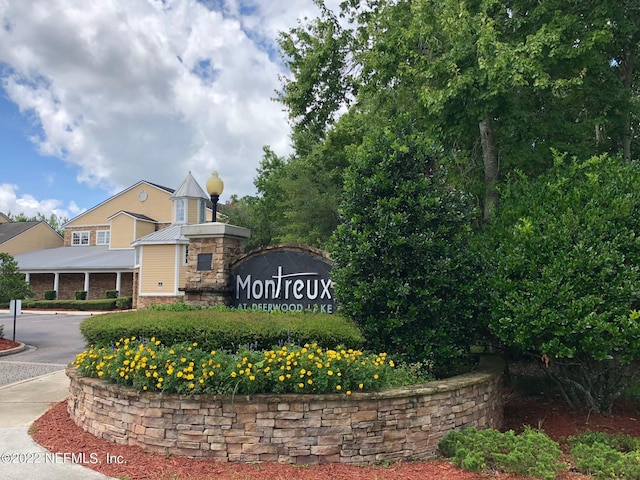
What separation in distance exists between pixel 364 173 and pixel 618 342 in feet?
12.1

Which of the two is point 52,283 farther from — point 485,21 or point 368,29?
point 485,21

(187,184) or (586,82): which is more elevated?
(187,184)

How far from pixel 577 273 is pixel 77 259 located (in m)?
34.8

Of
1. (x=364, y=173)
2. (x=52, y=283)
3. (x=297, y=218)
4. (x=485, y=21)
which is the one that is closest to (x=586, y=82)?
(x=485, y=21)

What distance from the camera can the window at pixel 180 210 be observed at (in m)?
30.0

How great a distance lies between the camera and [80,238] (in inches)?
1559

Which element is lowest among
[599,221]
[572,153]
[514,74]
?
[599,221]

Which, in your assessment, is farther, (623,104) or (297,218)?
(297,218)

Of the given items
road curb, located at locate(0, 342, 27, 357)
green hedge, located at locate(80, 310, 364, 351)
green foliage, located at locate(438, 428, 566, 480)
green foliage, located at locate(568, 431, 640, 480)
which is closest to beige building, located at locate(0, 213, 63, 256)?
road curb, located at locate(0, 342, 27, 357)

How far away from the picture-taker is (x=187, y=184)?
1161 inches

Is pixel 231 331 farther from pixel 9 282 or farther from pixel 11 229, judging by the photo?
pixel 11 229

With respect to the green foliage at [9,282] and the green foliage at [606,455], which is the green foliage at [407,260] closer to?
the green foliage at [606,455]

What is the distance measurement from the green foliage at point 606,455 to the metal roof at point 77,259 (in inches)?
1174

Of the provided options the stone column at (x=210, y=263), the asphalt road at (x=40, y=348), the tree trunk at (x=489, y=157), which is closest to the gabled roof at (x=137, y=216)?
the asphalt road at (x=40, y=348)
